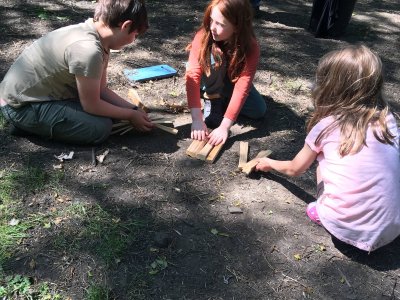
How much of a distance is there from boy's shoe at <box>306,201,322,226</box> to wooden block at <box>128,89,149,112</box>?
1710 millimetres

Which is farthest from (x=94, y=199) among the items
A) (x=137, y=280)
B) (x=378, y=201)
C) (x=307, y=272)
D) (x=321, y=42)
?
(x=321, y=42)

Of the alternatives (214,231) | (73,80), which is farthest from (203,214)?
(73,80)

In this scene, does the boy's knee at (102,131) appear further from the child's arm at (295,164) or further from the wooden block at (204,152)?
the child's arm at (295,164)

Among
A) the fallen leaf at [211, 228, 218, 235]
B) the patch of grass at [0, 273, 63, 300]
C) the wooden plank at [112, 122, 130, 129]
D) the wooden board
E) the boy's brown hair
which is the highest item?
the boy's brown hair

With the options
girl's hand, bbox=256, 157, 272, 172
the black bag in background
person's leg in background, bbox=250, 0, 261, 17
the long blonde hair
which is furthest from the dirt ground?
person's leg in background, bbox=250, 0, 261, 17

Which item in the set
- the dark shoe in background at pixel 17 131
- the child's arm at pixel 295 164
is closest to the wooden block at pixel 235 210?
the child's arm at pixel 295 164

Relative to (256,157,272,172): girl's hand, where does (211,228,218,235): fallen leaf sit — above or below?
below

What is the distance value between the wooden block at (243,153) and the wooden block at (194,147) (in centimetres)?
29

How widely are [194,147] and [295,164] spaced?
2.98 ft

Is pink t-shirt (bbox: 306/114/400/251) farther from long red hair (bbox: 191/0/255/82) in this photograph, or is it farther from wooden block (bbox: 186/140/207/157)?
long red hair (bbox: 191/0/255/82)

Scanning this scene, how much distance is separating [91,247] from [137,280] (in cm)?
36

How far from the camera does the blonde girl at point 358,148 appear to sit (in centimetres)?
239

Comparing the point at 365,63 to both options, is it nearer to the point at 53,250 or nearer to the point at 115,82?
the point at 53,250

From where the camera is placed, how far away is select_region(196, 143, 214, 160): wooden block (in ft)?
11.0
